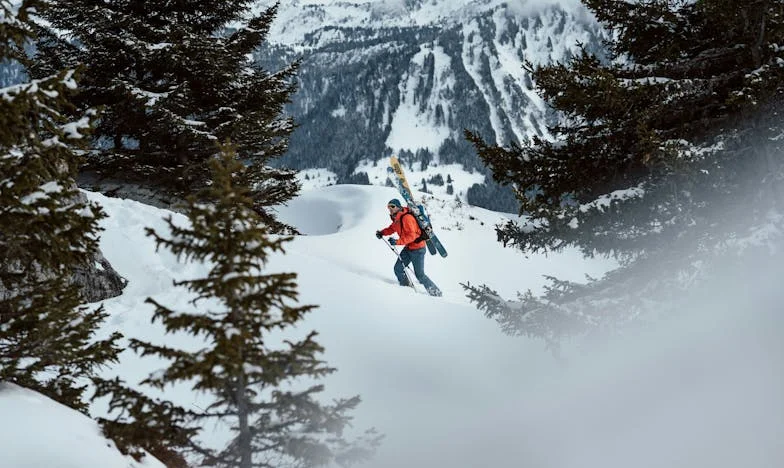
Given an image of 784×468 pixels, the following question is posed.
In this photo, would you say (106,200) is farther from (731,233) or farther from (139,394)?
(731,233)

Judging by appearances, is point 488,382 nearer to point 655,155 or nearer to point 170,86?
point 655,155

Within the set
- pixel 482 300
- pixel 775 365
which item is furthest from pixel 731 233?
pixel 482 300

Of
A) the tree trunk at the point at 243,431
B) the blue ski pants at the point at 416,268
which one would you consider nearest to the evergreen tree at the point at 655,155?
the blue ski pants at the point at 416,268

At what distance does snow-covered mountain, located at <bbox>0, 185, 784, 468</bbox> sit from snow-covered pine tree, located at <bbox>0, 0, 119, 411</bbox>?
0.40 meters

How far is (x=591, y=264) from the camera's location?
1942cm

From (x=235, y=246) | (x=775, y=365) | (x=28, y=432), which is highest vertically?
(x=775, y=365)

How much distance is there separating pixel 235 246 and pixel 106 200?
310 inches

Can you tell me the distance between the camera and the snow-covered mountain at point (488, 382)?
5.03 metres

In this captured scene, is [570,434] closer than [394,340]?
Yes

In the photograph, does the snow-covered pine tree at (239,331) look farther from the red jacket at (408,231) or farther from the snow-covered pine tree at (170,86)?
the snow-covered pine tree at (170,86)

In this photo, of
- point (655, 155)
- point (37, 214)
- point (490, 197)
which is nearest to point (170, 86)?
point (37, 214)

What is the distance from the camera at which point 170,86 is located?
12.7 meters

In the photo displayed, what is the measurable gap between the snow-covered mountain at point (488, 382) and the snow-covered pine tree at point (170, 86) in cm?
353

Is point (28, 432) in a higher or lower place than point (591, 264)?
lower
